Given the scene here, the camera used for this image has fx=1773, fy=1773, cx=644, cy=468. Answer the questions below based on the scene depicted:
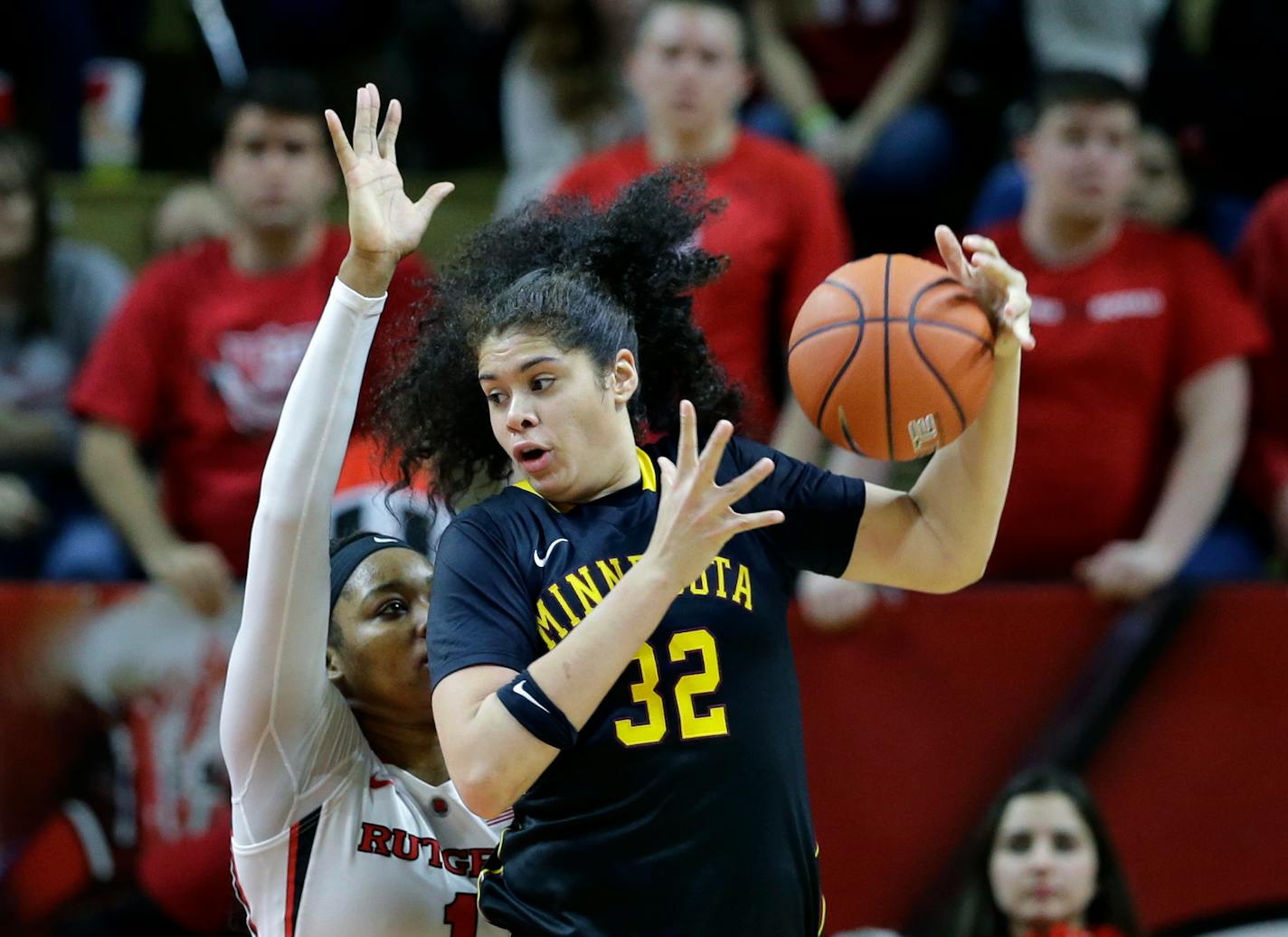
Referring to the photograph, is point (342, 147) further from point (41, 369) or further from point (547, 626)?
point (41, 369)

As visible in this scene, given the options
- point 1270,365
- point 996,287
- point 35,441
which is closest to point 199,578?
point 35,441

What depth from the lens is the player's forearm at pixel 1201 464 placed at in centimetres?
501

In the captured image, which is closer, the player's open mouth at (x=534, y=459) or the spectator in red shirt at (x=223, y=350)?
the player's open mouth at (x=534, y=459)

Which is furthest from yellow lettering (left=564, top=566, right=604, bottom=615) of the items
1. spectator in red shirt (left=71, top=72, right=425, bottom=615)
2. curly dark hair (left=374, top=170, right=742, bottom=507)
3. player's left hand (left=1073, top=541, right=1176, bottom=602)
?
spectator in red shirt (left=71, top=72, right=425, bottom=615)

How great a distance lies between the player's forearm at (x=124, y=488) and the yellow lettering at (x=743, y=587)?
289 cm

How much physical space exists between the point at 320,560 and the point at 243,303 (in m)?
2.67

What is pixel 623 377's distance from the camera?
2.83 metres

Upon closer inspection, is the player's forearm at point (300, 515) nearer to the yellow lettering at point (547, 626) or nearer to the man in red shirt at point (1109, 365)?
the yellow lettering at point (547, 626)

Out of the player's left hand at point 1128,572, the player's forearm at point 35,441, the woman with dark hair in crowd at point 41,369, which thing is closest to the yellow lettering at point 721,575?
the player's left hand at point 1128,572

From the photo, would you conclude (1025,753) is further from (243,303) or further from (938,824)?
(243,303)

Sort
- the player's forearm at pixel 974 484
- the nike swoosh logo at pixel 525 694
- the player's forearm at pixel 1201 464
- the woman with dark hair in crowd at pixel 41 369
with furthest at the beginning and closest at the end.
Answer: the woman with dark hair in crowd at pixel 41 369, the player's forearm at pixel 1201 464, the player's forearm at pixel 974 484, the nike swoosh logo at pixel 525 694

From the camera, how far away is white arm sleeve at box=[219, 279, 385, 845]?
293cm

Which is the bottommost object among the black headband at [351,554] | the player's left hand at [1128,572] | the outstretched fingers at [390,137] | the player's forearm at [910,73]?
the black headband at [351,554]

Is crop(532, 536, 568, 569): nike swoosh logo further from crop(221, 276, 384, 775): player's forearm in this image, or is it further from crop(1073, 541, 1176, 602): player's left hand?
crop(1073, 541, 1176, 602): player's left hand
